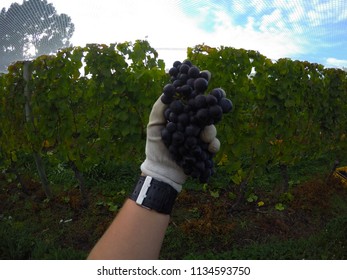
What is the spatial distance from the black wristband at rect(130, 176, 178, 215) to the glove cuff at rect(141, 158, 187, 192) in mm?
21

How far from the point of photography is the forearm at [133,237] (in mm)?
1268

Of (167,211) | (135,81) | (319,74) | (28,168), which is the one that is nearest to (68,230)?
(135,81)

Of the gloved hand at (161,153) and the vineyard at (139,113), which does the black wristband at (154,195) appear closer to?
the gloved hand at (161,153)

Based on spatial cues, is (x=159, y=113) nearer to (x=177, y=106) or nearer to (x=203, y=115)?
(x=177, y=106)

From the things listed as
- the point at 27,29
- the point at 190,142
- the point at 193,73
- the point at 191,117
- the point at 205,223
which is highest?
the point at 27,29

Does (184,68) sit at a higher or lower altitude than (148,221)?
higher

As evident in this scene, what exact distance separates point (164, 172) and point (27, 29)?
21177 millimetres

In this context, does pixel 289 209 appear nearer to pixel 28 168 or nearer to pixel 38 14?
pixel 28 168

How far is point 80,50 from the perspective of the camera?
4.04m

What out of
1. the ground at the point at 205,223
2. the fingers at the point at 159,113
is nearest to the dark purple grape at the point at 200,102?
the fingers at the point at 159,113

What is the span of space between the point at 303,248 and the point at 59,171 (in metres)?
4.74

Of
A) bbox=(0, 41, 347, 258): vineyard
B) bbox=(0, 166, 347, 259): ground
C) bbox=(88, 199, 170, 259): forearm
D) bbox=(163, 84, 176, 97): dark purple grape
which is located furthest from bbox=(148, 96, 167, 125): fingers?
bbox=(0, 41, 347, 258): vineyard

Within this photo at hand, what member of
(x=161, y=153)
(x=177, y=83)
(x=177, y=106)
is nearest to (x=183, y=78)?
(x=177, y=83)

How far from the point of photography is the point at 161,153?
1.53m
